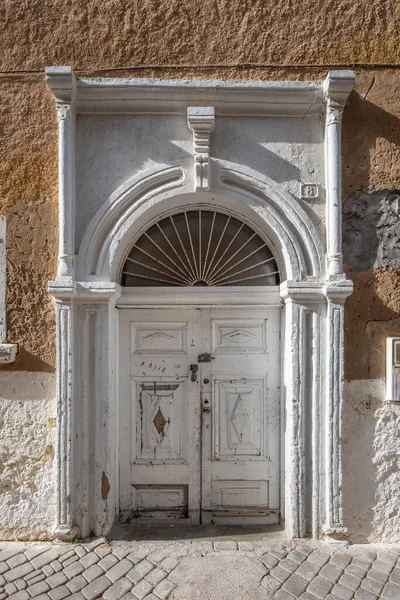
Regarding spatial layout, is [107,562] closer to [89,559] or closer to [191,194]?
[89,559]

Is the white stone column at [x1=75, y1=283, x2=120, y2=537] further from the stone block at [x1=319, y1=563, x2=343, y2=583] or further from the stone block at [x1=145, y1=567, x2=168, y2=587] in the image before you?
the stone block at [x1=319, y1=563, x2=343, y2=583]

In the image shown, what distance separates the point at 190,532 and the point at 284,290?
226 cm

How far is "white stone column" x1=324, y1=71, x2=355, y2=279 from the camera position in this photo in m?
3.42

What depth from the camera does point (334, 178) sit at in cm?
346

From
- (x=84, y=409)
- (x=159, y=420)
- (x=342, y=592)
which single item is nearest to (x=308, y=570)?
(x=342, y=592)

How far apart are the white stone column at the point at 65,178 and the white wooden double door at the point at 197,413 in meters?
0.73

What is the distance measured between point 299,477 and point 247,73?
343 cm

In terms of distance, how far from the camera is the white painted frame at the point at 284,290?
135 inches

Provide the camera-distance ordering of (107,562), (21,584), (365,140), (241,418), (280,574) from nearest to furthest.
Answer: (21,584)
(280,574)
(107,562)
(365,140)
(241,418)

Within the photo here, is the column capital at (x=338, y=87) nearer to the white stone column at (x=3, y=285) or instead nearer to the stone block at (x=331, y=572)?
the white stone column at (x=3, y=285)

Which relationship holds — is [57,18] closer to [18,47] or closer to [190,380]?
[18,47]

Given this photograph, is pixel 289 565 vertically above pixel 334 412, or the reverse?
pixel 334 412

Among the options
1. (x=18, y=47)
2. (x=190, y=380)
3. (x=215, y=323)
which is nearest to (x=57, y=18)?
(x=18, y=47)

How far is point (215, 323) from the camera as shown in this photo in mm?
3838
